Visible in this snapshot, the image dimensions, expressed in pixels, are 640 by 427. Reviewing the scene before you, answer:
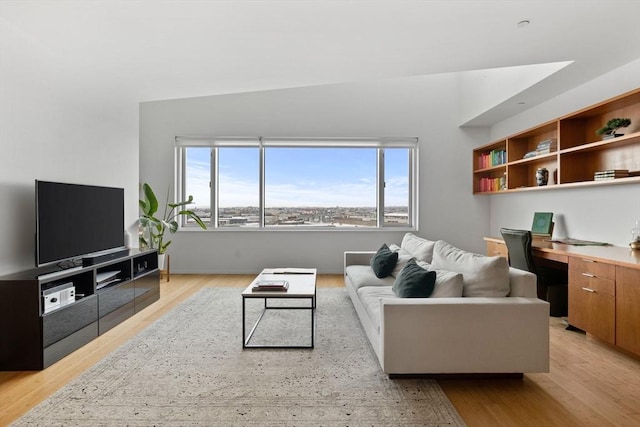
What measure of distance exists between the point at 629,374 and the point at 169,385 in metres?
2.94

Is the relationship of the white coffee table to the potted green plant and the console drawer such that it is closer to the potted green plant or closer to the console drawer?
the console drawer

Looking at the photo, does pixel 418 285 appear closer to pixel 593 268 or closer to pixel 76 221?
pixel 593 268

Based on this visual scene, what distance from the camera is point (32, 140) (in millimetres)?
2943

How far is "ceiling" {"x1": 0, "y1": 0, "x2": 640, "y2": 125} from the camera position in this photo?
2.46m

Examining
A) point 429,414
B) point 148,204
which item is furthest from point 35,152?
point 429,414

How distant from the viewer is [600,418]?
1.96m

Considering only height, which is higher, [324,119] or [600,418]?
[324,119]

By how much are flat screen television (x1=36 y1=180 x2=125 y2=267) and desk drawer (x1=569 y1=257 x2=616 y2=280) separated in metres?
4.20

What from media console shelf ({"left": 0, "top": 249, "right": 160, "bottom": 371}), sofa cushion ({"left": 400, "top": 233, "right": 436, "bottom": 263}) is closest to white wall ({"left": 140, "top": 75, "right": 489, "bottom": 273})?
sofa cushion ({"left": 400, "top": 233, "right": 436, "bottom": 263})

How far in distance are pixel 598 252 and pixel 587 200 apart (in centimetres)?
111

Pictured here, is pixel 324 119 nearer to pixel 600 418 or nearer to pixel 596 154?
pixel 596 154

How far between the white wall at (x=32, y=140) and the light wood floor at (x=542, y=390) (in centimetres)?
92

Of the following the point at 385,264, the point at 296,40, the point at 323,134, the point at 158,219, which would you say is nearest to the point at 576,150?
the point at 385,264

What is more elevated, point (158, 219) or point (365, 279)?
point (158, 219)
